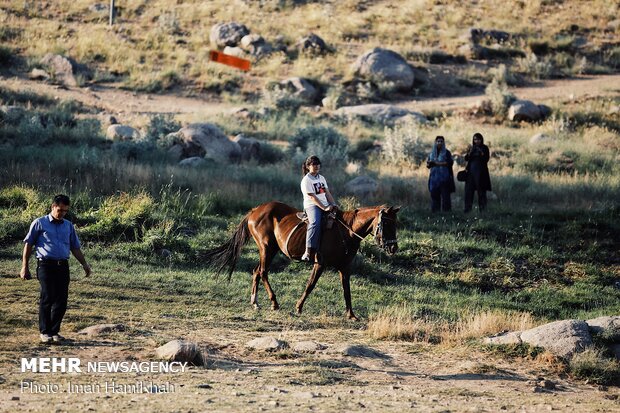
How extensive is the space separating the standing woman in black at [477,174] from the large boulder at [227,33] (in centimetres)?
2678

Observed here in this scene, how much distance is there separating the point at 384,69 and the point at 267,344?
32.4 m

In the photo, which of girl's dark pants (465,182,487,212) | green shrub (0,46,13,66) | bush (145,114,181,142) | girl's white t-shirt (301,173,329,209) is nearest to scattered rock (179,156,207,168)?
bush (145,114,181,142)

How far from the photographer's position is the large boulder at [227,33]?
48531mm

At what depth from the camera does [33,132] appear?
3083 centimetres

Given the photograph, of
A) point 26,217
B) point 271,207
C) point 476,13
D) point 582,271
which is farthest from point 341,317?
point 476,13

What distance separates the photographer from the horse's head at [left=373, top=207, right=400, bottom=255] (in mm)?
14477

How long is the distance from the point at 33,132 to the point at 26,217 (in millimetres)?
11017

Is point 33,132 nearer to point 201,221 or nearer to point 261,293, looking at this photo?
point 201,221

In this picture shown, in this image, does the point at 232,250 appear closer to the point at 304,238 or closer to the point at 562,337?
the point at 304,238

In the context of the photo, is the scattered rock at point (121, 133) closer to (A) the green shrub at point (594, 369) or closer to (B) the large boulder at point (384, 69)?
(B) the large boulder at point (384, 69)

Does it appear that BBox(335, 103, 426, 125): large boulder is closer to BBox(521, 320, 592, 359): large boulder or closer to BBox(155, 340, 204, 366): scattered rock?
BBox(521, 320, 592, 359): large boulder

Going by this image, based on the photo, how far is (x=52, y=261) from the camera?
39.6 feet

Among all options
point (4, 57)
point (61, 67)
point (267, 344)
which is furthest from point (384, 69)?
point (267, 344)

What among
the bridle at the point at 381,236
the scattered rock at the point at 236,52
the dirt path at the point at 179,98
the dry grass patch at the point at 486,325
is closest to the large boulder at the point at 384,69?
the dirt path at the point at 179,98
